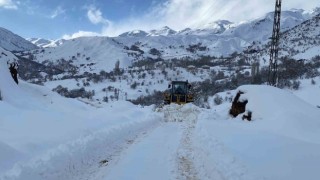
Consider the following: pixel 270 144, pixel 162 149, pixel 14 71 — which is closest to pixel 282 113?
pixel 270 144

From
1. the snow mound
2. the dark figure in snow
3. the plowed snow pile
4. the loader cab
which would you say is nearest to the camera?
the plowed snow pile

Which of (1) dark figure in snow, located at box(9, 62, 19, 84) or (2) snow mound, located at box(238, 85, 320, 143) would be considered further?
(1) dark figure in snow, located at box(9, 62, 19, 84)

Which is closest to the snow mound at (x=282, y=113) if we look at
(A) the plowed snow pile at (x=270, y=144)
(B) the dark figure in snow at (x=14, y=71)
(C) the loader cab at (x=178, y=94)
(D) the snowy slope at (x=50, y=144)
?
(A) the plowed snow pile at (x=270, y=144)

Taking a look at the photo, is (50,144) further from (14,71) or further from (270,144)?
(14,71)

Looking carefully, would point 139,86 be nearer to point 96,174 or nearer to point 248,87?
point 248,87

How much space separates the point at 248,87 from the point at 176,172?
1749cm

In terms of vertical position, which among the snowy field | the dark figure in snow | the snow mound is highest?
the dark figure in snow

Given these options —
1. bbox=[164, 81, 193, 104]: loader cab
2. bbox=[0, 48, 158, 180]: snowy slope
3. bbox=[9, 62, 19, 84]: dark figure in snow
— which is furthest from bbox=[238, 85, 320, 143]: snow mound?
bbox=[9, 62, 19, 84]: dark figure in snow

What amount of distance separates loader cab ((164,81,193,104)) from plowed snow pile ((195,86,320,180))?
840 inches

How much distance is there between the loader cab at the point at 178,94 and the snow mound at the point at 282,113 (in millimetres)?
18737

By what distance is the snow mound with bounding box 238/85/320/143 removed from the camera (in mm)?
17156

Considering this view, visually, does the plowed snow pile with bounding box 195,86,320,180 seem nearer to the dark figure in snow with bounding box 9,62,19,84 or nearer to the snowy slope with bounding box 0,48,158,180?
the snowy slope with bounding box 0,48,158,180

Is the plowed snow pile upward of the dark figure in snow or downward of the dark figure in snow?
downward

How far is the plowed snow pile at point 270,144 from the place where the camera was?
1066 centimetres
